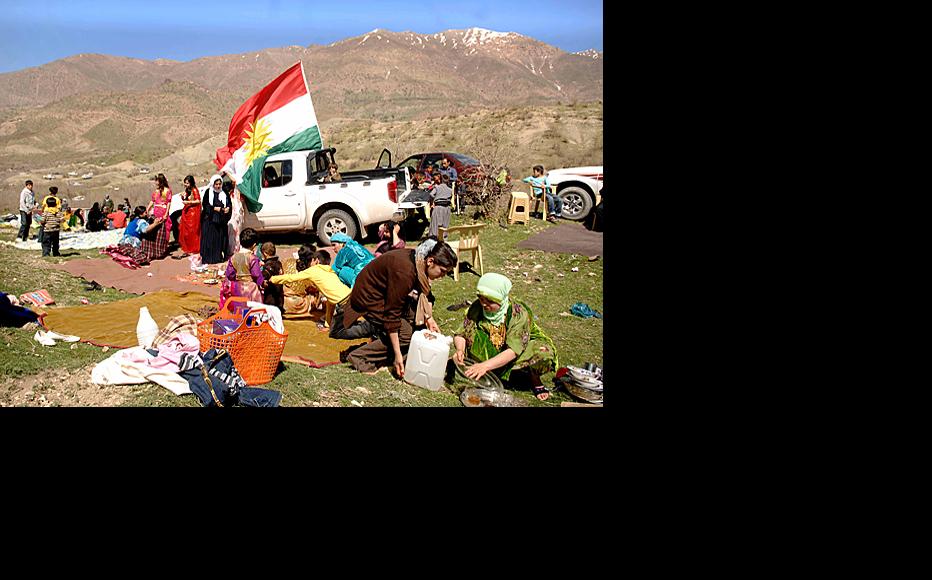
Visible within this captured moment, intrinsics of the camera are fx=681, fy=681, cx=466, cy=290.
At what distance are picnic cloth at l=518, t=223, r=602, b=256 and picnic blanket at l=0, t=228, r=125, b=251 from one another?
298 inches

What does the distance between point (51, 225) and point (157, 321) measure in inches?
210

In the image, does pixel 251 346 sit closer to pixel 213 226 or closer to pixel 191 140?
pixel 213 226

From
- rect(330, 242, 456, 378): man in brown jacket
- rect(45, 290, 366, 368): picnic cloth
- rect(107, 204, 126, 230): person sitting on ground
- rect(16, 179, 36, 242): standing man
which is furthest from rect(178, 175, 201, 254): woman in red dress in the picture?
rect(330, 242, 456, 378): man in brown jacket

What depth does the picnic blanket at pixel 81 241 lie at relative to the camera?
1213cm

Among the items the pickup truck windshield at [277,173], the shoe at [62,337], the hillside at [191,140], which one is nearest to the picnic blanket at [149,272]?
the pickup truck windshield at [277,173]

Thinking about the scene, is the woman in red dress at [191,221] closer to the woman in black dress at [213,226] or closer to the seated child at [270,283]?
the woman in black dress at [213,226]

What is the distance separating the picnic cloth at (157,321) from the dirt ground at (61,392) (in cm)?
98

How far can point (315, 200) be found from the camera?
11.1 m

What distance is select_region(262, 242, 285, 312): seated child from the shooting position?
723 centimetres

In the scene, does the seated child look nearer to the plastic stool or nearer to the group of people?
the group of people

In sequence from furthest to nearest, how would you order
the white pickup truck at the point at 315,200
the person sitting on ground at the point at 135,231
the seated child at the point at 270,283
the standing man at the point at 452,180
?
1. the standing man at the point at 452,180
2. the white pickup truck at the point at 315,200
3. the person sitting on ground at the point at 135,231
4. the seated child at the point at 270,283

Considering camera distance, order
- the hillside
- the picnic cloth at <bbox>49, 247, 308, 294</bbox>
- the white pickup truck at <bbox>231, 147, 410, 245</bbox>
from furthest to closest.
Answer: the hillside, the white pickup truck at <bbox>231, 147, 410, 245</bbox>, the picnic cloth at <bbox>49, 247, 308, 294</bbox>

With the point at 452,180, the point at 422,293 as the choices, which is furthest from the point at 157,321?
the point at 452,180

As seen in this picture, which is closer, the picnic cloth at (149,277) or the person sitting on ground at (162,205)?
the picnic cloth at (149,277)
